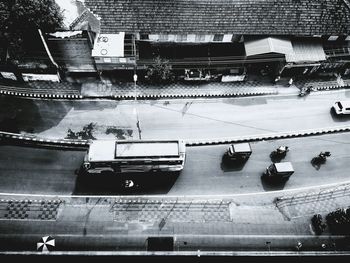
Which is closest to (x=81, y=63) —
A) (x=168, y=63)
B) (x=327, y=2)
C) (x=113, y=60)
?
(x=113, y=60)

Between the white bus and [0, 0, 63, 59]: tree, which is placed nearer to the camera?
the white bus

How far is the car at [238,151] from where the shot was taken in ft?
115

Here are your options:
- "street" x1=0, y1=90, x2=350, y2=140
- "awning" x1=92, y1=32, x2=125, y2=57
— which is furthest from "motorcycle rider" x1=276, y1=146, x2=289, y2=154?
"awning" x1=92, y1=32, x2=125, y2=57

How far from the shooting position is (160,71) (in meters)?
39.7

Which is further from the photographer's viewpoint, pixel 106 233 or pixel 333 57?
pixel 333 57

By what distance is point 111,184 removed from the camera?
34.4m

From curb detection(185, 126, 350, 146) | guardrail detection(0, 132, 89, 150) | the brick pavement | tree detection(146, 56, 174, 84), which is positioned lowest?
the brick pavement

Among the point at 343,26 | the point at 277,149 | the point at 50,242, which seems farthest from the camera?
the point at 343,26

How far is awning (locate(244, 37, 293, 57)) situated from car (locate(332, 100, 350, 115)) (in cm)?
890

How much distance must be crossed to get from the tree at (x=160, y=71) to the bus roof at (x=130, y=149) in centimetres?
1098

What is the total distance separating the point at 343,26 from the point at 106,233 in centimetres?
3583

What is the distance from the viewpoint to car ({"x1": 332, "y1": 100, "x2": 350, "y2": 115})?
40.0 m

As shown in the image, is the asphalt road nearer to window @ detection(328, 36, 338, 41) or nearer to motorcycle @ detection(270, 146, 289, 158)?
motorcycle @ detection(270, 146, 289, 158)

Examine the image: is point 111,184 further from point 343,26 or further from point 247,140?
point 343,26
